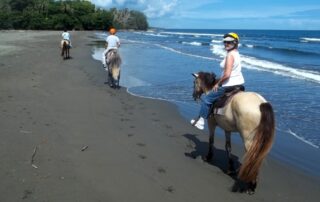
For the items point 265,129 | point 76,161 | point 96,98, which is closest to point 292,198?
point 265,129

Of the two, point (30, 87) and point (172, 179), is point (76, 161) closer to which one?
point (172, 179)

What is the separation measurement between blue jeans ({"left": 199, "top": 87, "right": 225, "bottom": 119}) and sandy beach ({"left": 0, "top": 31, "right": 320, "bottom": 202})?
2.80 feet

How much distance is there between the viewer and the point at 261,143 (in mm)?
5234

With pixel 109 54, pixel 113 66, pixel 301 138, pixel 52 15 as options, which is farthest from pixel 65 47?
pixel 52 15

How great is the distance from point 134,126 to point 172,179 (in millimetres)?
2898

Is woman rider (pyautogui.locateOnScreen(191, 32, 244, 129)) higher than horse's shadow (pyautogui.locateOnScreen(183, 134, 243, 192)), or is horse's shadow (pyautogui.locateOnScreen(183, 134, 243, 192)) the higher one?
woman rider (pyautogui.locateOnScreen(191, 32, 244, 129))

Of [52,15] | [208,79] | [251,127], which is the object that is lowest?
[251,127]

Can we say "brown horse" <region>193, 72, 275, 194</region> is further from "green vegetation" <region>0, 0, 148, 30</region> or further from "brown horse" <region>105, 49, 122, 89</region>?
"green vegetation" <region>0, 0, 148, 30</region>

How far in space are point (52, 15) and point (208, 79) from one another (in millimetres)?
109066

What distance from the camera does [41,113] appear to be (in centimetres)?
873

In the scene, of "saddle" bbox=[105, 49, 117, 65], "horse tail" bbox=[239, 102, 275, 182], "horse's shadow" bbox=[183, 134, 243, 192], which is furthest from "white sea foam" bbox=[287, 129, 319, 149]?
"saddle" bbox=[105, 49, 117, 65]

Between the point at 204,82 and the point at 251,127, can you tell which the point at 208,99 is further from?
the point at 251,127

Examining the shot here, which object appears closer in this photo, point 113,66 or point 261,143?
point 261,143

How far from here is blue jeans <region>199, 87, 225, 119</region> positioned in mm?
6266
